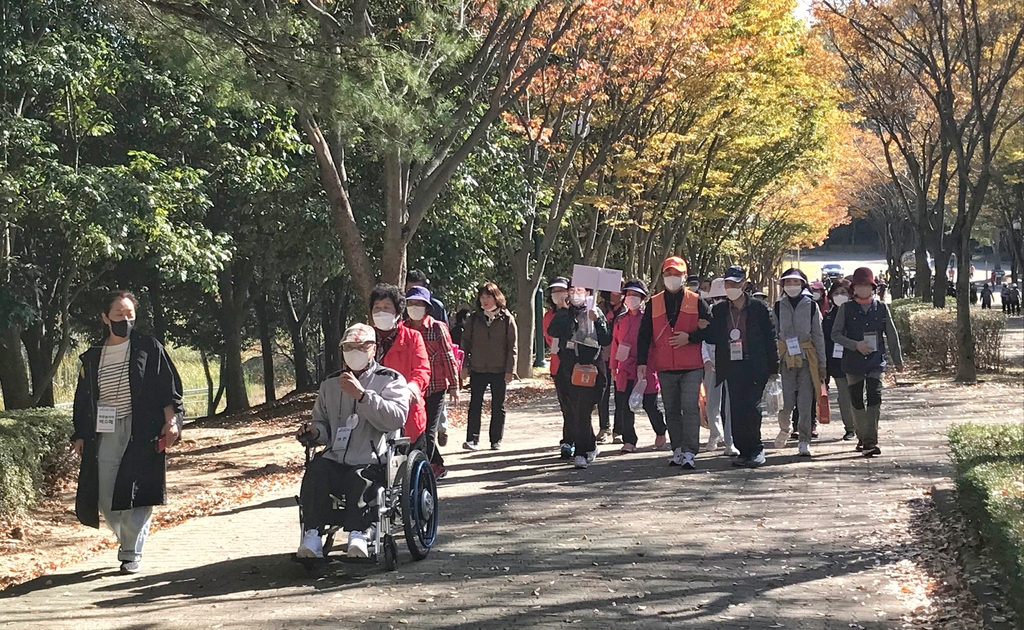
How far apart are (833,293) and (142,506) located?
957cm

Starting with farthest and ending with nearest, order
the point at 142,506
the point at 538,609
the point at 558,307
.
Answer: the point at 558,307
the point at 142,506
the point at 538,609

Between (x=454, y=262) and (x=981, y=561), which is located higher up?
(x=454, y=262)

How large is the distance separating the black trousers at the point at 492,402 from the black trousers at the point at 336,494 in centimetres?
610

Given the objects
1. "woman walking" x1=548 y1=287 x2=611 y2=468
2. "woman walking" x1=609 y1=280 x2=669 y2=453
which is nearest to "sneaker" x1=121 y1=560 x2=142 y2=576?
"woman walking" x1=548 y1=287 x2=611 y2=468

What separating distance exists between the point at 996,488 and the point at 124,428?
5294mm

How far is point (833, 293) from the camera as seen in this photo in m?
14.8

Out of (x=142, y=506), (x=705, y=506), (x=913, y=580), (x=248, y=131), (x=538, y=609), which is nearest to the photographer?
(x=538, y=609)

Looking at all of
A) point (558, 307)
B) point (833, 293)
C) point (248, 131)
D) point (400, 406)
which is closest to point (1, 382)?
point (248, 131)

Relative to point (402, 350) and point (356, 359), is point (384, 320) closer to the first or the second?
point (402, 350)

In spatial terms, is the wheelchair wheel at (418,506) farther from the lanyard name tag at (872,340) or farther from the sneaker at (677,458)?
the lanyard name tag at (872,340)

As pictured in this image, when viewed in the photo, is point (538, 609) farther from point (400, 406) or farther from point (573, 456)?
point (573, 456)

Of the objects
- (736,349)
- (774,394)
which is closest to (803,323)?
(774,394)

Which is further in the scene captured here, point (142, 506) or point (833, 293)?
point (833, 293)

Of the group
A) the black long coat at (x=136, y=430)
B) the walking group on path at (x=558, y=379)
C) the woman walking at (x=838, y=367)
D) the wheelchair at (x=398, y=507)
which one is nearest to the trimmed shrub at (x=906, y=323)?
the walking group on path at (x=558, y=379)
